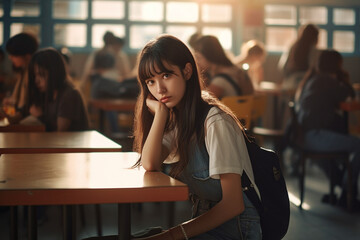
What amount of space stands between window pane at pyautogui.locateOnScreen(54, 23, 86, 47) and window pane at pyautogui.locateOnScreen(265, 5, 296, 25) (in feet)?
9.12

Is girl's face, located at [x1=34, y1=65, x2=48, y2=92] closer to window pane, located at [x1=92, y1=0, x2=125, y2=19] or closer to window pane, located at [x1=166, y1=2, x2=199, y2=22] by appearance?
window pane, located at [x1=92, y1=0, x2=125, y2=19]

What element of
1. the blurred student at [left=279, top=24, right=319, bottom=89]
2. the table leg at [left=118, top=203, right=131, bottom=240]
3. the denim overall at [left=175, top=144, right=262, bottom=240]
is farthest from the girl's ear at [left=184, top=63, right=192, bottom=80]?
the blurred student at [left=279, top=24, right=319, bottom=89]

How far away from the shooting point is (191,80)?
1.79 m

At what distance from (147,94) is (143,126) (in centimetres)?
11

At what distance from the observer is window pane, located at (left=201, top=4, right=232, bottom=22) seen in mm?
8594

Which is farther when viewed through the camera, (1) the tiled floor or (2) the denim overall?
(1) the tiled floor

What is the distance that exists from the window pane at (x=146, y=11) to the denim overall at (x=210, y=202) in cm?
690

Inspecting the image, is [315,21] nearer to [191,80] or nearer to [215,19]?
[215,19]

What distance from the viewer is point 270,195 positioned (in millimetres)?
1687

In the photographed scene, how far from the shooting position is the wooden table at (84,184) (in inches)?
51.7

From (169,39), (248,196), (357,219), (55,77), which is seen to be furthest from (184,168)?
(357,219)

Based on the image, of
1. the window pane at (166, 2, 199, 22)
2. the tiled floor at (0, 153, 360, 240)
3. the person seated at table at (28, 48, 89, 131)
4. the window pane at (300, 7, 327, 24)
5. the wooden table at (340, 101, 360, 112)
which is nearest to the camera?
the person seated at table at (28, 48, 89, 131)

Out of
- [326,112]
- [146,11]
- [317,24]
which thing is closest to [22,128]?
[326,112]

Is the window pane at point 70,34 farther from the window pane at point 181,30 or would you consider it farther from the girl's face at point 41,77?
the girl's face at point 41,77
